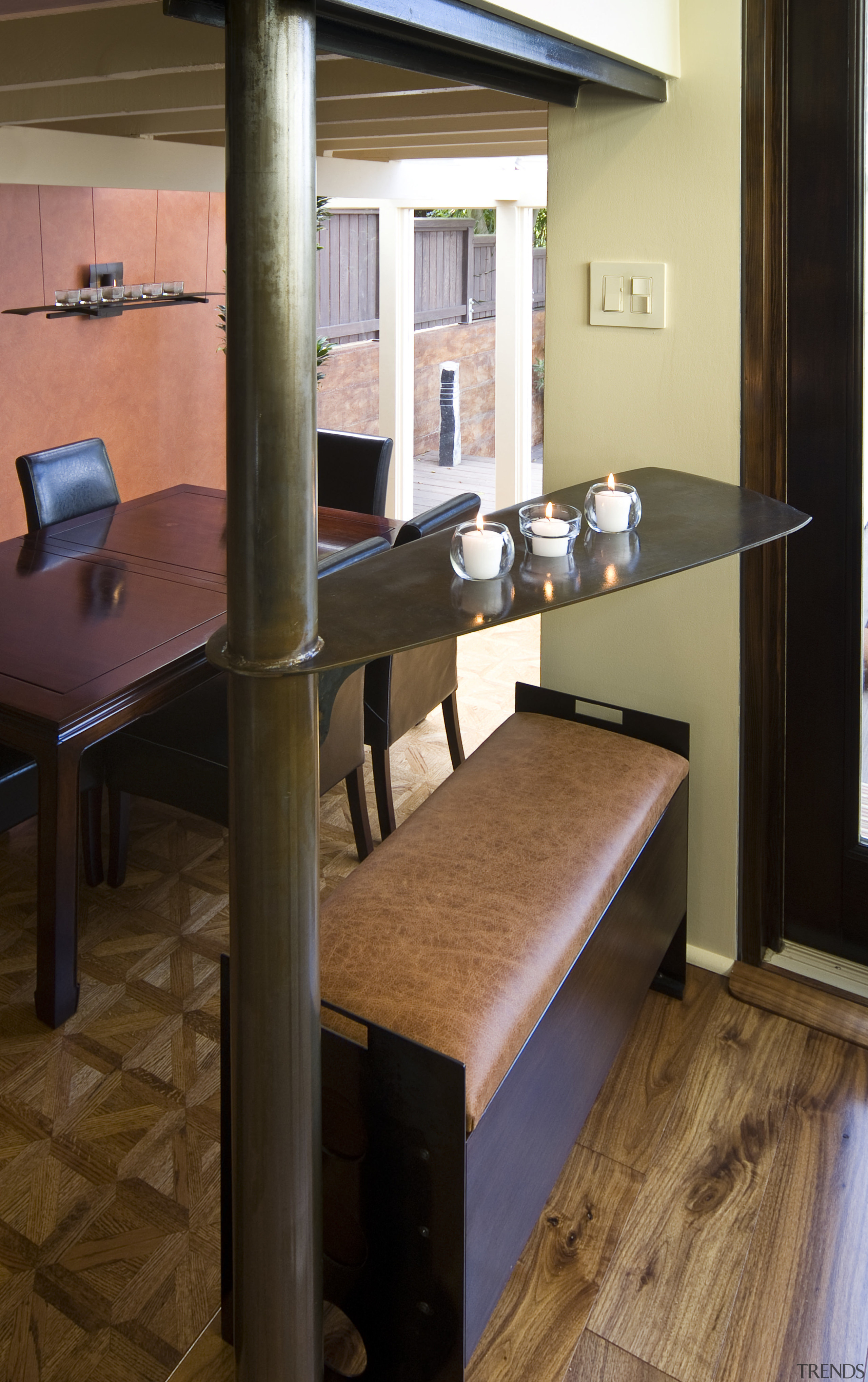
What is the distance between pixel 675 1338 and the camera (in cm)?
145

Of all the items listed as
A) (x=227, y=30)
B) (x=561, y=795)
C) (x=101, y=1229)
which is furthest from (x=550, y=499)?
(x=101, y=1229)

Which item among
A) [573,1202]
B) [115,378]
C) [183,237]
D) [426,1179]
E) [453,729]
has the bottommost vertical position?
[573,1202]

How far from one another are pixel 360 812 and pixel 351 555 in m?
0.76

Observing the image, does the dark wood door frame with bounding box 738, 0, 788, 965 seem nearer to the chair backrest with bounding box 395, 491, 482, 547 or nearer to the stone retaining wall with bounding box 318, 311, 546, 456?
the chair backrest with bounding box 395, 491, 482, 547

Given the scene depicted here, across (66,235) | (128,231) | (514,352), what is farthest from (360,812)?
(514,352)

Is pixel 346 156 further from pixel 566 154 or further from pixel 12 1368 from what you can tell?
pixel 12 1368

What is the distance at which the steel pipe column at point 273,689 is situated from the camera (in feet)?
2.96

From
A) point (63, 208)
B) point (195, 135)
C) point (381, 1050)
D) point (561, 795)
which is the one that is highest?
point (195, 135)

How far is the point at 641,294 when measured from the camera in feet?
6.26

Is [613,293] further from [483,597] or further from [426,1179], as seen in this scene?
[426,1179]

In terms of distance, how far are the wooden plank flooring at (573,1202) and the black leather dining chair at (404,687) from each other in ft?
2.16

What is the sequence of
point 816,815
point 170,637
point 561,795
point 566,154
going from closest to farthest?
point 561,795, point 566,154, point 816,815, point 170,637

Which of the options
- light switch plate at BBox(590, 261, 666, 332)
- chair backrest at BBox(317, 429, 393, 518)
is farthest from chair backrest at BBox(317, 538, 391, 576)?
chair backrest at BBox(317, 429, 393, 518)

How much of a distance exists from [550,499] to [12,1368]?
145 centimetres
